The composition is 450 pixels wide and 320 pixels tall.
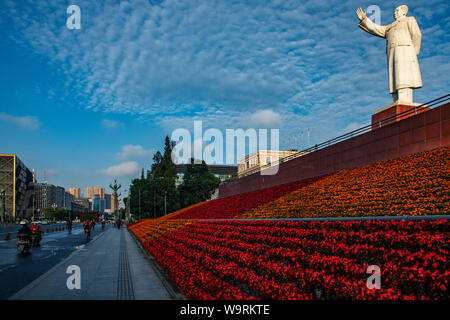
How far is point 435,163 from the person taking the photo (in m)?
12.7

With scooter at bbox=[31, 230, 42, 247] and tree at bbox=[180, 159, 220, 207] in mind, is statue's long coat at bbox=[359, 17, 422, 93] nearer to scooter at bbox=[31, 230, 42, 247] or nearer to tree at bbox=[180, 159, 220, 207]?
scooter at bbox=[31, 230, 42, 247]

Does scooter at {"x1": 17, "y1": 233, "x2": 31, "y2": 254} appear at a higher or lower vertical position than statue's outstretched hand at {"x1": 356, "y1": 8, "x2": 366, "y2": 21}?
lower

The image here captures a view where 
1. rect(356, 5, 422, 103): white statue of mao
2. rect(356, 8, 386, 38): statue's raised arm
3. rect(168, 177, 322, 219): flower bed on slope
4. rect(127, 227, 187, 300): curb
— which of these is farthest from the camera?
rect(168, 177, 322, 219): flower bed on slope

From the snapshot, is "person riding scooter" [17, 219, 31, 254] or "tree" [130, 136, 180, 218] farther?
"tree" [130, 136, 180, 218]

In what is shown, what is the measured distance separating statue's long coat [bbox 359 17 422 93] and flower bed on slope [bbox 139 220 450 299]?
14.7 m

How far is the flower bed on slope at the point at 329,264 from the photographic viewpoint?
15.1 feet

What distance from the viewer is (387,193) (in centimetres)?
1170

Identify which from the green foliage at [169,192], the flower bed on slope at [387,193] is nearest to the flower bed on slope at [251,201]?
the flower bed on slope at [387,193]

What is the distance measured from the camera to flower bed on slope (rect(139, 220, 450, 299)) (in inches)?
181

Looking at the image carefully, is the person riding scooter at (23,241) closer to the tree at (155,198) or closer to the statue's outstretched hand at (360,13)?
the statue's outstretched hand at (360,13)

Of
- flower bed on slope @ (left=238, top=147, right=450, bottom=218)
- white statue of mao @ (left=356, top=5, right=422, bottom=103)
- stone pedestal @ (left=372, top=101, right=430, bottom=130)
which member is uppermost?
white statue of mao @ (left=356, top=5, right=422, bottom=103)

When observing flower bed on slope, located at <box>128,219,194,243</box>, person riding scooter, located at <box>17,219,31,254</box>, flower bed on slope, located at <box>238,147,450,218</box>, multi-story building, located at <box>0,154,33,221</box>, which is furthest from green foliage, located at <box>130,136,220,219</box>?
multi-story building, located at <box>0,154,33,221</box>

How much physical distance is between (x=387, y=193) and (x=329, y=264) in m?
6.79
